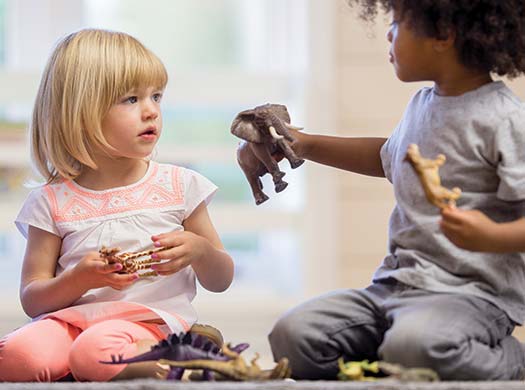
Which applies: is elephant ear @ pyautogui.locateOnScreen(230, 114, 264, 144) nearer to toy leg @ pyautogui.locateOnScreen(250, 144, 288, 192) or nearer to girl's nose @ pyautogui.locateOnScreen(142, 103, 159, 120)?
toy leg @ pyautogui.locateOnScreen(250, 144, 288, 192)

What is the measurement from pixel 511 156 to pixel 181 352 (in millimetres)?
433

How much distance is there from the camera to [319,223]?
259cm

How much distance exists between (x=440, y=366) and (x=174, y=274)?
463 mm

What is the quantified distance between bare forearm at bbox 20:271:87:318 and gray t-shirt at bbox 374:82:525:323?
43 centimetres

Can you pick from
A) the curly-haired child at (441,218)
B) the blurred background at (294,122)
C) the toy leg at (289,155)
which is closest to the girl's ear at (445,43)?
the curly-haired child at (441,218)

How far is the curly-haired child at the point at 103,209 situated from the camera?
4.05 feet

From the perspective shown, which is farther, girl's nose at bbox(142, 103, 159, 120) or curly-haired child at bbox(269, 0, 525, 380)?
girl's nose at bbox(142, 103, 159, 120)

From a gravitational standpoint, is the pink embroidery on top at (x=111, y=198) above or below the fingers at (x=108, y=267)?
above

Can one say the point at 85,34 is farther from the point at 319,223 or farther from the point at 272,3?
the point at 272,3

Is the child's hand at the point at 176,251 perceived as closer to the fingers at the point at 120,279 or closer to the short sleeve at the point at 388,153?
the fingers at the point at 120,279

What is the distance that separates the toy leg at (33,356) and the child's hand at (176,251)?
0.17 m

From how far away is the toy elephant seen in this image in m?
1.19

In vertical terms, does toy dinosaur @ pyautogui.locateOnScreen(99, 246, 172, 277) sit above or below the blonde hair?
below

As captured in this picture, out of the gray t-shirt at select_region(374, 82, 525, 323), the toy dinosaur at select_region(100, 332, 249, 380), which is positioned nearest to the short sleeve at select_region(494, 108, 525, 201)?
the gray t-shirt at select_region(374, 82, 525, 323)
